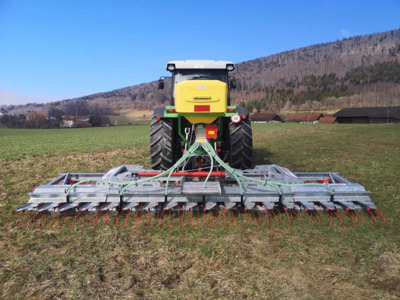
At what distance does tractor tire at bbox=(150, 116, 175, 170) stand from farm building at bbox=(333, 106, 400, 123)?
232 ft

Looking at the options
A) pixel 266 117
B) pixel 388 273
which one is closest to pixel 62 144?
pixel 388 273

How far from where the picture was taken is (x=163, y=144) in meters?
5.27

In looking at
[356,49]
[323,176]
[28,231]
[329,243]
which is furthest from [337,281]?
[356,49]

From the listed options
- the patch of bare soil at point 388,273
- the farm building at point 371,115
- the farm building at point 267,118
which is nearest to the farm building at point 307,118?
the farm building at point 267,118

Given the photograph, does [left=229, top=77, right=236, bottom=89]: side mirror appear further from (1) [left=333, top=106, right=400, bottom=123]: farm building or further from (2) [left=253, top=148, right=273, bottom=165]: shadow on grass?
(1) [left=333, top=106, right=400, bottom=123]: farm building

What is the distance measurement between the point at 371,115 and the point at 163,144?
71.7 metres

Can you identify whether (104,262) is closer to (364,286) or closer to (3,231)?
(3,231)

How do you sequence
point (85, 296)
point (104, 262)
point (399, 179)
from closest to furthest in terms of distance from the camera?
point (85, 296), point (104, 262), point (399, 179)

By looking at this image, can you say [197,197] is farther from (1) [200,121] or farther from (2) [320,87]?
(2) [320,87]

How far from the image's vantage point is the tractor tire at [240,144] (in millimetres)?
5312

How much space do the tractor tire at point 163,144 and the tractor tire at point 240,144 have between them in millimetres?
1147

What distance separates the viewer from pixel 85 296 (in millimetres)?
2355

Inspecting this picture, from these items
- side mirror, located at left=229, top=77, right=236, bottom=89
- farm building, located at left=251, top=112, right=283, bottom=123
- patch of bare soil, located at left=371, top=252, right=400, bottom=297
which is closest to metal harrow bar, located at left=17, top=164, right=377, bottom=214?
patch of bare soil, located at left=371, top=252, right=400, bottom=297

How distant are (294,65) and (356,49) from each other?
172 ft
